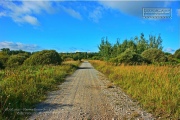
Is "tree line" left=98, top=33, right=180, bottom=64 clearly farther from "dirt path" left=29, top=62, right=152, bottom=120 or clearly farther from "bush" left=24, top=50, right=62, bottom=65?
"dirt path" left=29, top=62, right=152, bottom=120

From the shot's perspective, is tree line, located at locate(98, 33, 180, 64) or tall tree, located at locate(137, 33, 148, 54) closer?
tree line, located at locate(98, 33, 180, 64)

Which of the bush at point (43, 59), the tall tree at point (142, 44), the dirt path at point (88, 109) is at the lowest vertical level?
the dirt path at point (88, 109)

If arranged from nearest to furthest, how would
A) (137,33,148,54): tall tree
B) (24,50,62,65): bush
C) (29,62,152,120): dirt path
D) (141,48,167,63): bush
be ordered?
(29,62,152,120): dirt path < (24,50,62,65): bush < (141,48,167,63): bush < (137,33,148,54): tall tree

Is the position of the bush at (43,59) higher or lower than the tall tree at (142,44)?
lower

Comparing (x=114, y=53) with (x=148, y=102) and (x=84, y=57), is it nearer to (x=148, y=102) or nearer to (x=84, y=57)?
(x=148, y=102)

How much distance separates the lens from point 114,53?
143ft

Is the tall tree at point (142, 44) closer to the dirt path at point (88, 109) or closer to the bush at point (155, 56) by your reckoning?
the bush at point (155, 56)

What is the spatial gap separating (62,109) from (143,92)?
405 centimetres

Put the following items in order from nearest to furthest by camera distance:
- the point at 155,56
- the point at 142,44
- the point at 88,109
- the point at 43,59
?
1. the point at 88,109
2. the point at 43,59
3. the point at 155,56
4. the point at 142,44

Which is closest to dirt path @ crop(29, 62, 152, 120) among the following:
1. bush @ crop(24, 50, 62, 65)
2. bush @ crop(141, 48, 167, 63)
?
bush @ crop(24, 50, 62, 65)

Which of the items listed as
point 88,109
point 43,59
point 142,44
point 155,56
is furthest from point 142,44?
point 88,109

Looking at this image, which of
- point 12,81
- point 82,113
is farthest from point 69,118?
point 12,81

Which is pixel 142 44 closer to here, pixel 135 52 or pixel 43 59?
pixel 135 52

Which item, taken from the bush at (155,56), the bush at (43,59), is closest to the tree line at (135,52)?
the bush at (155,56)
